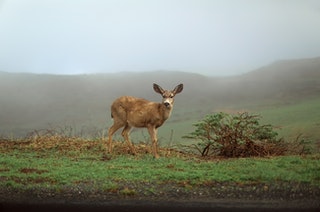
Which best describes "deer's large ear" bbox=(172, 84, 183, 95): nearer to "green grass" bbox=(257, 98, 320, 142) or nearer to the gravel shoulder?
"green grass" bbox=(257, 98, 320, 142)

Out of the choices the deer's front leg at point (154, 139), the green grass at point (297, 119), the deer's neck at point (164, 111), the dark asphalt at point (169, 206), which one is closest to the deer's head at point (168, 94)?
the deer's neck at point (164, 111)

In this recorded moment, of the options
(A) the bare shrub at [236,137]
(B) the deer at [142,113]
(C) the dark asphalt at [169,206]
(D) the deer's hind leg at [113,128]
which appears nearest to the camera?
(C) the dark asphalt at [169,206]

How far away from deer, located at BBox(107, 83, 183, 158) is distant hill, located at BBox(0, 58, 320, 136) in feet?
2.30

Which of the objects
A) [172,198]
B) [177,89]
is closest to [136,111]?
[177,89]

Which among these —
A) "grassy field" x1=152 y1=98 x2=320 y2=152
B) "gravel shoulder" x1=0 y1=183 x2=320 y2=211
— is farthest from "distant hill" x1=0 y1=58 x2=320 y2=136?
"gravel shoulder" x1=0 y1=183 x2=320 y2=211

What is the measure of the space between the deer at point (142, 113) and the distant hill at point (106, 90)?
700 millimetres

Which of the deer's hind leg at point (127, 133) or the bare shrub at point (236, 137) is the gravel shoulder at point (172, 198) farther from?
the deer's hind leg at point (127, 133)

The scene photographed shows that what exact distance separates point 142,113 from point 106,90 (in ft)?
6.64

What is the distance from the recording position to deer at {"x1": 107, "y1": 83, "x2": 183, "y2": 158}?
12469mm

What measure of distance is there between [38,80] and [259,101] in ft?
19.0

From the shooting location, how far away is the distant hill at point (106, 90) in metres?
13.6

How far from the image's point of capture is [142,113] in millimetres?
13273

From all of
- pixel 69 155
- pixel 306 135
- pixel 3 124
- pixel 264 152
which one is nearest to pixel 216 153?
pixel 264 152

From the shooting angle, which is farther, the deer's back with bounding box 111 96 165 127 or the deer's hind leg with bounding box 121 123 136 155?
the deer's hind leg with bounding box 121 123 136 155
